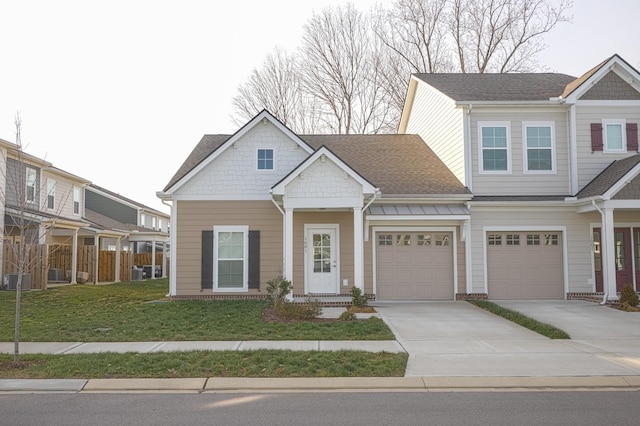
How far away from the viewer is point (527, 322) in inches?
476

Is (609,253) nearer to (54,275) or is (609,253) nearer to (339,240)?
(339,240)

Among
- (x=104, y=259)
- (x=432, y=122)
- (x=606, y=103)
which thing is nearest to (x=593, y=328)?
(x=606, y=103)

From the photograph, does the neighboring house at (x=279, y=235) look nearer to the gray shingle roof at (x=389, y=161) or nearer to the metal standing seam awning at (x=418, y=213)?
the metal standing seam awning at (x=418, y=213)

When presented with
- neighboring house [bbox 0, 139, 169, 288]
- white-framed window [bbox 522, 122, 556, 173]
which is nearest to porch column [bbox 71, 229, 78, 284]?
neighboring house [bbox 0, 139, 169, 288]

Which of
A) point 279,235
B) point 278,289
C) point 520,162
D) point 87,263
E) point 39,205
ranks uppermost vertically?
point 520,162

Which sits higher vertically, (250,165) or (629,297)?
(250,165)

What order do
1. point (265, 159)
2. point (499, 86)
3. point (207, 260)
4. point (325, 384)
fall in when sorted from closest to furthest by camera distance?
point (325, 384) → point (207, 260) → point (265, 159) → point (499, 86)

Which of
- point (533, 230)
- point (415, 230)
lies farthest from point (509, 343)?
point (533, 230)

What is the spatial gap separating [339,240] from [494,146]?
5.86 metres

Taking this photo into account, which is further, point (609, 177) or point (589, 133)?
point (589, 133)

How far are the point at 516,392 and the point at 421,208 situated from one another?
32.4 feet

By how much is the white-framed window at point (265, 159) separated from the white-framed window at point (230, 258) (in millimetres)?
2021

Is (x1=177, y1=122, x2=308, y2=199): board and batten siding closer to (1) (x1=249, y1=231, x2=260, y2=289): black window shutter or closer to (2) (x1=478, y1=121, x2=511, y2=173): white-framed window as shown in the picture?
(1) (x1=249, y1=231, x2=260, y2=289): black window shutter

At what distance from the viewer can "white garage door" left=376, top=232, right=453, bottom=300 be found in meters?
16.8
